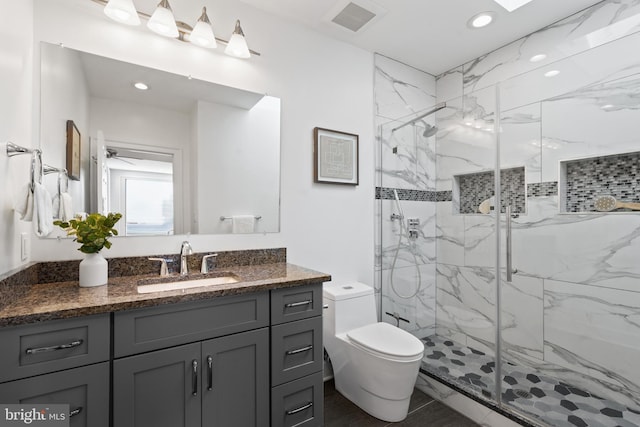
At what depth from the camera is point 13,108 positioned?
3.88 feet

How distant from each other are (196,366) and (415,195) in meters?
2.15

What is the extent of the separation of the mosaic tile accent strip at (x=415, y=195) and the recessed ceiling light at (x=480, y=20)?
4.16 ft

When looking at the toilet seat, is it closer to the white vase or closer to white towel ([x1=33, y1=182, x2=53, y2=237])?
the white vase

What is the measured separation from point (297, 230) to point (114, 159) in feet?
3.77

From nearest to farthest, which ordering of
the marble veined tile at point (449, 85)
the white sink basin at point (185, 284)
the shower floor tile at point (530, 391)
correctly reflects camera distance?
the white sink basin at point (185, 284), the shower floor tile at point (530, 391), the marble veined tile at point (449, 85)

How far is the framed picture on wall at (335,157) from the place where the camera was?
219cm

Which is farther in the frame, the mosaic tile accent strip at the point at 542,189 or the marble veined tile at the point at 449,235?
the marble veined tile at the point at 449,235

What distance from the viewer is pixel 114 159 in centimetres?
157

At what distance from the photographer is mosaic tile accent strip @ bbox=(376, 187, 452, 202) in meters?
2.55

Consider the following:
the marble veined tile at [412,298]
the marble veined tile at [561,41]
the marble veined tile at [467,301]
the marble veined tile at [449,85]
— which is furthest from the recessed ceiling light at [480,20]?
the marble veined tile at [412,298]

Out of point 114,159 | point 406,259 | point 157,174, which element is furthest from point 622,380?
point 114,159

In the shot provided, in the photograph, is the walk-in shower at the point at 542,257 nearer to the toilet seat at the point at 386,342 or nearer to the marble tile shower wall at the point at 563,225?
the marble tile shower wall at the point at 563,225

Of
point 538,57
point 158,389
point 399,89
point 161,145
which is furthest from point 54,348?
point 538,57

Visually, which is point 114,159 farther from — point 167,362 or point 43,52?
point 167,362
